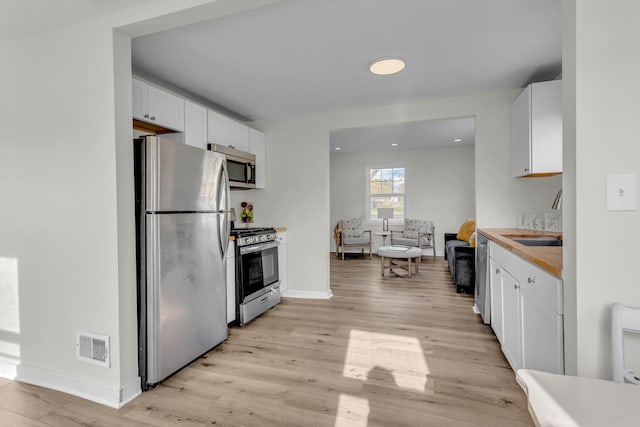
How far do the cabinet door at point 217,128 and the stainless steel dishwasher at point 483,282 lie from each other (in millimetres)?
2869

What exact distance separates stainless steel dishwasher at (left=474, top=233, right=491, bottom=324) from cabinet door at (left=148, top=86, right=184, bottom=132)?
303 cm

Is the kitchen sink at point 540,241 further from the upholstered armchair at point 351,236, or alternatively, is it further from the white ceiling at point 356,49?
the upholstered armchair at point 351,236

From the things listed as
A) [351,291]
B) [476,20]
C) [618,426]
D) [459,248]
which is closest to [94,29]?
[476,20]

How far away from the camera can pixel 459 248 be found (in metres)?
4.13

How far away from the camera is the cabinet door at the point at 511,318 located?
1975 millimetres

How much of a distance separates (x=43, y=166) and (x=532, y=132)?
369 cm

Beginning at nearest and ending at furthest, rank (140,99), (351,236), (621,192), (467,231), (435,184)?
(621,192) → (140,99) → (467,231) → (435,184) → (351,236)

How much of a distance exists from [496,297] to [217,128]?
3125 millimetres

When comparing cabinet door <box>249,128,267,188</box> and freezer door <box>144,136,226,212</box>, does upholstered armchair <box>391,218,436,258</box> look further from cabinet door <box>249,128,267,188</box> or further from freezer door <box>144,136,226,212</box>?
freezer door <box>144,136,226,212</box>

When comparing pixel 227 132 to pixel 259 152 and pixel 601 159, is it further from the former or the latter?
pixel 601 159

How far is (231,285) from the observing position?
3.08 m

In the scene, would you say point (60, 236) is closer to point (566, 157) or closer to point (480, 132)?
point (566, 157)

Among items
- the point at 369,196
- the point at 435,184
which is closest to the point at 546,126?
the point at 435,184

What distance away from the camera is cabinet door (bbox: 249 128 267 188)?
402cm
